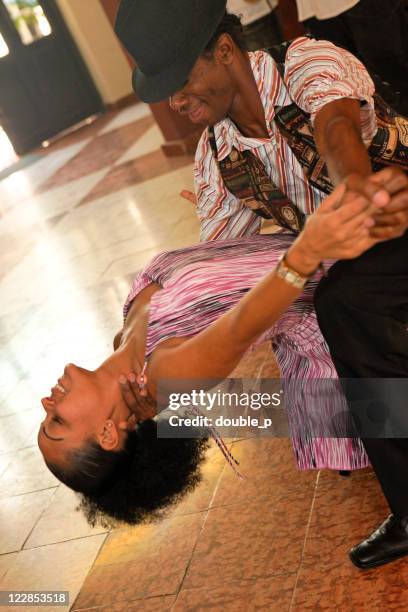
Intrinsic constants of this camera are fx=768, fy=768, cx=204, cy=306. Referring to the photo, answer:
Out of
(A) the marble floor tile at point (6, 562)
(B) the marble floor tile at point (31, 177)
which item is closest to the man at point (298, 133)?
(A) the marble floor tile at point (6, 562)

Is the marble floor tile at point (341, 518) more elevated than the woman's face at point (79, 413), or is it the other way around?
the woman's face at point (79, 413)

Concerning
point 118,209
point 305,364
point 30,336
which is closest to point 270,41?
point 118,209

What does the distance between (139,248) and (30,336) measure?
101 cm

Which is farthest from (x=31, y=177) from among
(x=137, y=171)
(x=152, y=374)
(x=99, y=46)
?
(x=152, y=374)

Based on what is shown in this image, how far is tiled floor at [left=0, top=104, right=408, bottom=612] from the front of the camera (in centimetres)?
206

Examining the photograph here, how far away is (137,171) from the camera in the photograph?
7.41 m

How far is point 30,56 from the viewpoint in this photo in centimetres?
1202

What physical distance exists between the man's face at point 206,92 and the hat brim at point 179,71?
31 mm

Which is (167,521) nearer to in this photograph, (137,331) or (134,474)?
(134,474)

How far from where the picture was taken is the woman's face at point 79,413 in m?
2.08

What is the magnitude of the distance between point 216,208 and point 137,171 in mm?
5026

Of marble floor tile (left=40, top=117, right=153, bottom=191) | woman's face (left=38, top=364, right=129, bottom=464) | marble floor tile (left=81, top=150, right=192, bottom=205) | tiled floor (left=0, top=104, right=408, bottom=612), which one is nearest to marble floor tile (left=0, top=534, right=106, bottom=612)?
tiled floor (left=0, top=104, right=408, bottom=612)

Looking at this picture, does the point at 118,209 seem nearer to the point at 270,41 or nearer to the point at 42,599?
the point at 270,41

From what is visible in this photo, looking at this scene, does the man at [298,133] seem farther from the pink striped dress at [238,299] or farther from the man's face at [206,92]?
the pink striped dress at [238,299]
